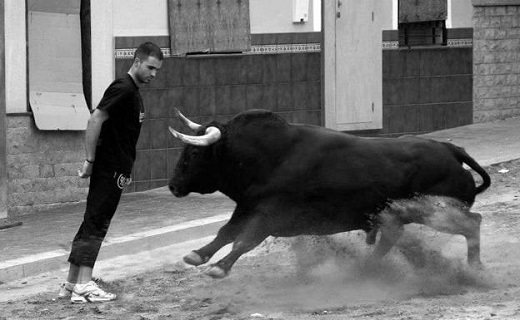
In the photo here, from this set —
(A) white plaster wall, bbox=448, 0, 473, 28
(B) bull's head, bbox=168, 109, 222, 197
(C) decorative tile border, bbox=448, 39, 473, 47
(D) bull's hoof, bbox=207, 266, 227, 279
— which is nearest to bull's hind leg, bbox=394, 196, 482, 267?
(B) bull's head, bbox=168, 109, 222, 197

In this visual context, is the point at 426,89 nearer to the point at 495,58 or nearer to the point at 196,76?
the point at 495,58

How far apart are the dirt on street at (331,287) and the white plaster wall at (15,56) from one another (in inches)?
132

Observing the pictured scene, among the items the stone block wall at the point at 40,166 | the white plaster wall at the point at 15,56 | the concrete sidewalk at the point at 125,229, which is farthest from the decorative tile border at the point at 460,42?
the white plaster wall at the point at 15,56

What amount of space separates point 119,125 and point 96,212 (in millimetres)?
597

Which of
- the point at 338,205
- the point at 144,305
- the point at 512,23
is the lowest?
the point at 144,305

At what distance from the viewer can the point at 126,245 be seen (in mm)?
10703

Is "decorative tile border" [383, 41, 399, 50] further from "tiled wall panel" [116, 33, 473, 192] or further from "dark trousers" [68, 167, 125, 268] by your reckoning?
"dark trousers" [68, 167, 125, 268]

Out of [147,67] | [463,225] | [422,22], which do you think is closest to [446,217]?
[463,225]

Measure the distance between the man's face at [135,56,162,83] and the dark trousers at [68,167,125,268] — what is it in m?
0.67

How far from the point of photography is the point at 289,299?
8.32 meters

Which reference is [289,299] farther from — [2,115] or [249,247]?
[2,115]

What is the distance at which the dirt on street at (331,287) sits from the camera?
789cm

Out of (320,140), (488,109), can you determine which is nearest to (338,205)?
(320,140)

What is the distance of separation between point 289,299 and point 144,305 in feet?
3.10
